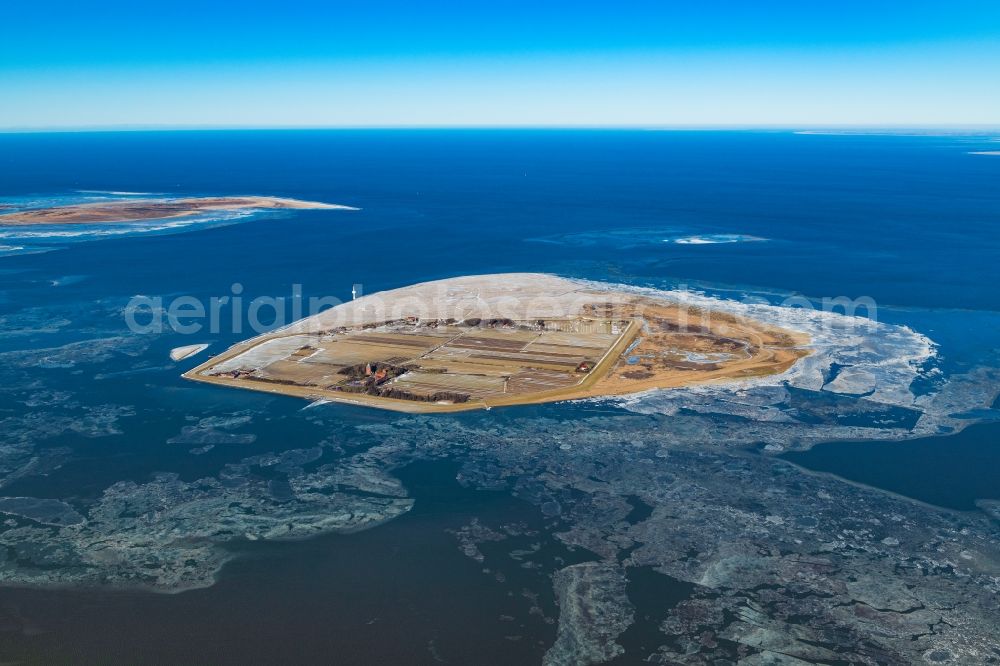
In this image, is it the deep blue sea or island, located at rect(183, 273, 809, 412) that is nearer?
the deep blue sea


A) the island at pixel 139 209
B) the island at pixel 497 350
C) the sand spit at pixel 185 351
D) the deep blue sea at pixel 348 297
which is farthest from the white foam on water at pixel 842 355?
the island at pixel 139 209

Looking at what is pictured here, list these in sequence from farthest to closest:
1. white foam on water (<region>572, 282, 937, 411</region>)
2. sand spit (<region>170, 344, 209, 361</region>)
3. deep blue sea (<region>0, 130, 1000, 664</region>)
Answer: sand spit (<region>170, 344, 209, 361</region>), white foam on water (<region>572, 282, 937, 411</region>), deep blue sea (<region>0, 130, 1000, 664</region>)

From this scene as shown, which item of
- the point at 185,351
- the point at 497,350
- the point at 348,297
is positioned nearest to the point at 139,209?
the point at 348,297

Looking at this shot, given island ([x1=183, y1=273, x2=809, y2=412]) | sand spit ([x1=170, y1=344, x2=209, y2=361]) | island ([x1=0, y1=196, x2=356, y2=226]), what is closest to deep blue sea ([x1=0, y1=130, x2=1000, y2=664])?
sand spit ([x1=170, y1=344, x2=209, y2=361])

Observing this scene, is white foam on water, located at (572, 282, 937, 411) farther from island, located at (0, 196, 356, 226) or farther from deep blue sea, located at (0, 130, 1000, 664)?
island, located at (0, 196, 356, 226)

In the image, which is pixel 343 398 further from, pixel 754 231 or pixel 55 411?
pixel 754 231
